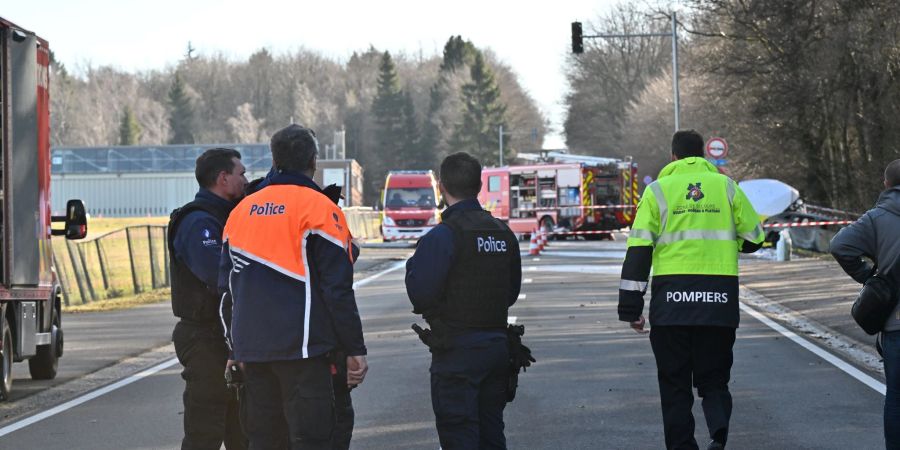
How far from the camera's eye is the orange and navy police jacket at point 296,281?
5887 millimetres

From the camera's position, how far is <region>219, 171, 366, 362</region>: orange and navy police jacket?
5.89 meters

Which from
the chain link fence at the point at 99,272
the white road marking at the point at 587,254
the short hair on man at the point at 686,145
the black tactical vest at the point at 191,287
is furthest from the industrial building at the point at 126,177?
the black tactical vest at the point at 191,287

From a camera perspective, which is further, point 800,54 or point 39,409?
point 800,54

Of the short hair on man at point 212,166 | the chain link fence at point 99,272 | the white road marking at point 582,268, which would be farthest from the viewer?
the white road marking at point 582,268

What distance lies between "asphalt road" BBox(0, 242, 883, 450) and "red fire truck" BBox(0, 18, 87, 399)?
893mm

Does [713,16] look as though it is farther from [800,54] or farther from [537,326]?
[537,326]

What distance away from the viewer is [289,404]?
5.90 meters

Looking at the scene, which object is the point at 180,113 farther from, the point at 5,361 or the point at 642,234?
the point at 642,234

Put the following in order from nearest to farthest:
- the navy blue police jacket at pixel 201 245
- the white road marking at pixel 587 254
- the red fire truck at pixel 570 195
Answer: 1. the navy blue police jacket at pixel 201 245
2. the white road marking at pixel 587 254
3. the red fire truck at pixel 570 195

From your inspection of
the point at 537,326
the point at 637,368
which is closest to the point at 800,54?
the point at 537,326

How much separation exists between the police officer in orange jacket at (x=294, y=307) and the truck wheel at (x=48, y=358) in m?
7.59

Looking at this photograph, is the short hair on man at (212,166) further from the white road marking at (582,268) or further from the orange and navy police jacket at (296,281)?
the white road marking at (582,268)

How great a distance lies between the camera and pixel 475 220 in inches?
Answer: 257

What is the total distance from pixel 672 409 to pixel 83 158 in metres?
105
